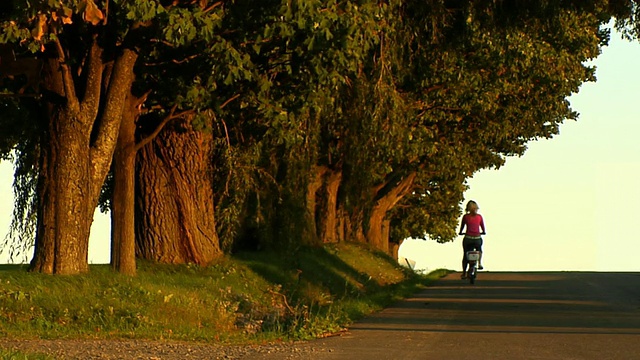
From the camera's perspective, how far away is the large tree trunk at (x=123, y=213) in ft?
62.8

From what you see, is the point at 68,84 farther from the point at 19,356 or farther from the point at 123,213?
the point at 19,356

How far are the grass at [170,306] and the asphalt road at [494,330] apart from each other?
893mm

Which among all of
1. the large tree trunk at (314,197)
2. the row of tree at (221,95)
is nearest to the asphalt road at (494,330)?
the row of tree at (221,95)

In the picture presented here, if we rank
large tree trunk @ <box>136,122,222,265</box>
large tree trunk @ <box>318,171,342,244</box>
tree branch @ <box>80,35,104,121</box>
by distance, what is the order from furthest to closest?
large tree trunk @ <box>318,171,342,244</box>, large tree trunk @ <box>136,122,222,265</box>, tree branch @ <box>80,35,104,121</box>

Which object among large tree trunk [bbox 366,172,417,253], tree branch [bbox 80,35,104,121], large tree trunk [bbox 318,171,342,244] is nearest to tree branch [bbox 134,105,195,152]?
tree branch [bbox 80,35,104,121]

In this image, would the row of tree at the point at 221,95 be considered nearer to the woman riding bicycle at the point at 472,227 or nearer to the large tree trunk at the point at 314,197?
the large tree trunk at the point at 314,197

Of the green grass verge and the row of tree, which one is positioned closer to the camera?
the green grass verge

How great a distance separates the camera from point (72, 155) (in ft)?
57.6

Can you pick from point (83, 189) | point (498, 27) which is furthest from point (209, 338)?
point (498, 27)

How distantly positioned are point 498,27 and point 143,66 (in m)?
8.69

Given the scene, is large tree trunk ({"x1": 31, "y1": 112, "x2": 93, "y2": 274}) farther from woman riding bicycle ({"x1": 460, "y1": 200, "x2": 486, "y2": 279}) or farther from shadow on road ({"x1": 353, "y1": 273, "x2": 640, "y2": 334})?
woman riding bicycle ({"x1": 460, "y1": 200, "x2": 486, "y2": 279})

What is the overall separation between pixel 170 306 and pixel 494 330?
4.78 meters

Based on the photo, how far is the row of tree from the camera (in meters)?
16.7

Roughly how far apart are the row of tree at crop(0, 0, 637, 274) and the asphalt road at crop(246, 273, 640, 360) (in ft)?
11.9
